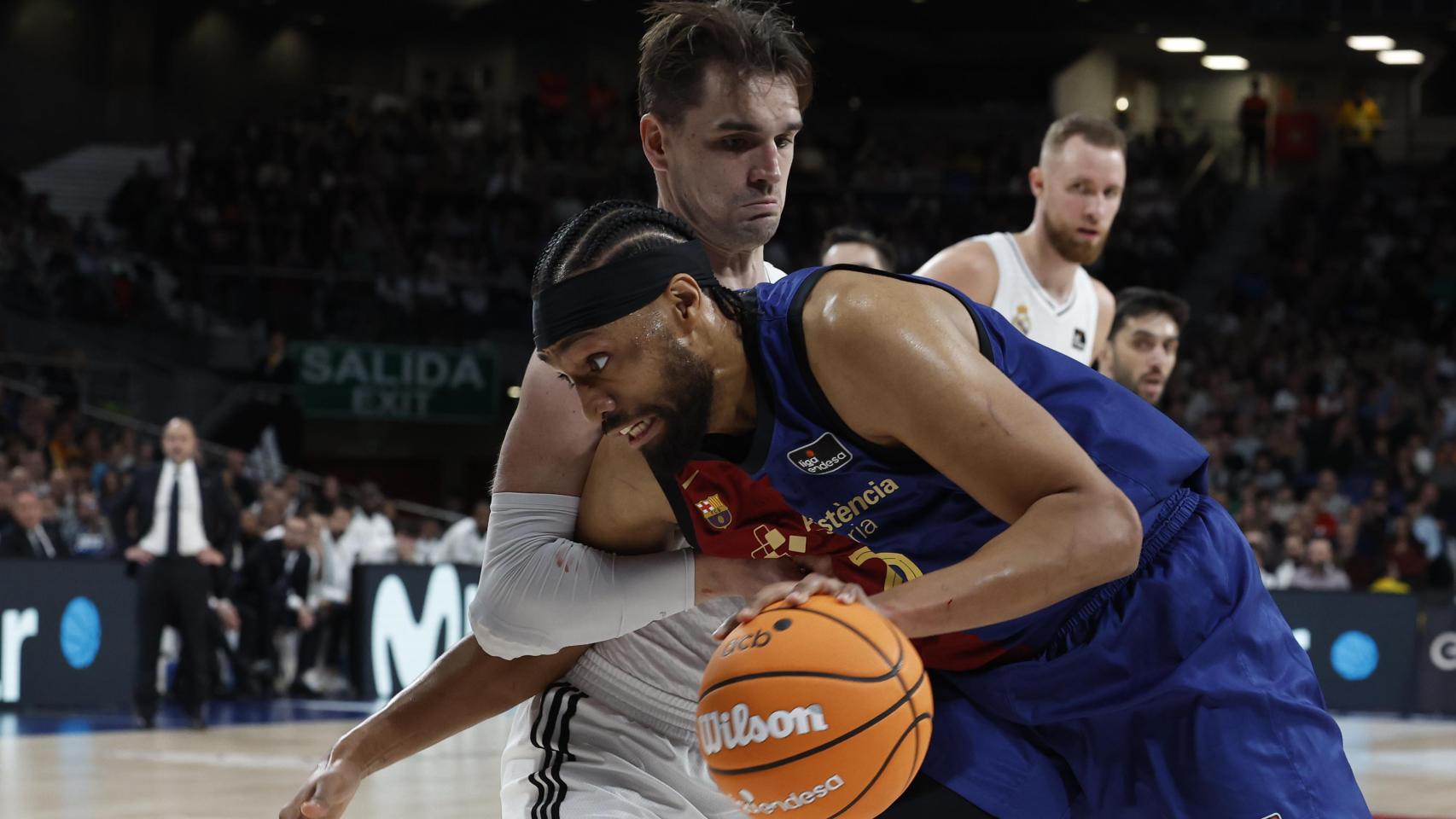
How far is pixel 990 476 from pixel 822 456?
31 cm

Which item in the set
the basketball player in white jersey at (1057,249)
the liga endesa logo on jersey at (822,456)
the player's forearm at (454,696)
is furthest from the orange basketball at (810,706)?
the basketball player in white jersey at (1057,249)

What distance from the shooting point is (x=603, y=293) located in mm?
2529

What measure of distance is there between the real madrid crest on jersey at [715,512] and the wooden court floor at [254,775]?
181 inches

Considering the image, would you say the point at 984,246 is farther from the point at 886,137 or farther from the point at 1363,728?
the point at 886,137

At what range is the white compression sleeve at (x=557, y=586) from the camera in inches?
118

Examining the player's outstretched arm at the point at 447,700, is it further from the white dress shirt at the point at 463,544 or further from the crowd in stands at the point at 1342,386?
the white dress shirt at the point at 463,544

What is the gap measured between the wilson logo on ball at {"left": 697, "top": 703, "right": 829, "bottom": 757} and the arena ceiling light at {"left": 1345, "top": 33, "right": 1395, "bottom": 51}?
82.4 ft

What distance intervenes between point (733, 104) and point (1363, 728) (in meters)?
10.4

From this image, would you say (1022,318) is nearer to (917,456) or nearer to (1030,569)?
(917,456)

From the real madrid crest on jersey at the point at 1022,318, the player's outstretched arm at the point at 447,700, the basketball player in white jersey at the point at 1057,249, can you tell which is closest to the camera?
the player's outstretched arm at the point at 447,700

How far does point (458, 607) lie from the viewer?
12609mm

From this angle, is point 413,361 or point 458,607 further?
point 413,361

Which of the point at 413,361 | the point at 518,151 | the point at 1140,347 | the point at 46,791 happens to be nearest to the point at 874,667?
the point at 1140,347

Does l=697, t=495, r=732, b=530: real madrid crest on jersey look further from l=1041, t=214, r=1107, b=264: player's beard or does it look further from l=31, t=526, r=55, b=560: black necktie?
l=31, t=526, r=55, b=560: black necktie
